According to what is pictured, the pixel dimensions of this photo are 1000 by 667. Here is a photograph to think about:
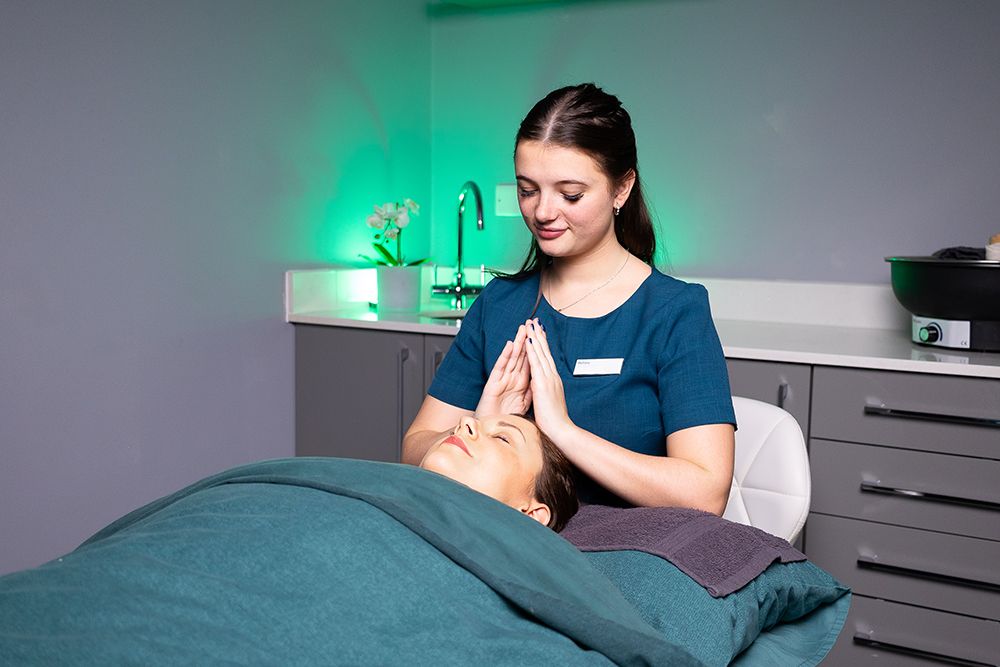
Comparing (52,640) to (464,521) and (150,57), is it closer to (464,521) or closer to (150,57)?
(464,521)

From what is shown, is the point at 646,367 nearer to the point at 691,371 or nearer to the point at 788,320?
the point at 691,371

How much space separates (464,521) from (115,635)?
1.25ft

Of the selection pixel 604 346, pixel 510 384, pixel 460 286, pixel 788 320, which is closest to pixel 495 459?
pixel 510 384

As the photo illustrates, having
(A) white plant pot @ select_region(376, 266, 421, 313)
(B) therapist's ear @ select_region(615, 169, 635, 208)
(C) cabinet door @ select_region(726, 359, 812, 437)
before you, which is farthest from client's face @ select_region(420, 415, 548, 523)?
(A) white plant pot @ select_region(376, 266, 421, 313)

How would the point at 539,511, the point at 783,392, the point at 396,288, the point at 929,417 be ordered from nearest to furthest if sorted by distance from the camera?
the point at 539,511 < the point at 929,417 < the point at 783,392 < the point at 396,288

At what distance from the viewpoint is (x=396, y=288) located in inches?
125

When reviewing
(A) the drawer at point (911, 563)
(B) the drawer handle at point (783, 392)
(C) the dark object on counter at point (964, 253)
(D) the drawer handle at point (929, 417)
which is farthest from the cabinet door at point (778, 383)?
(C) the dark object on counter at point (964, 253)

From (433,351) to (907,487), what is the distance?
4.14ft

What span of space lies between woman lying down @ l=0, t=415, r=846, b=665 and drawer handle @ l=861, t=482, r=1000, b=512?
1.23 m

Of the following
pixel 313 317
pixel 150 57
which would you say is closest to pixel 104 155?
pixel 150 57

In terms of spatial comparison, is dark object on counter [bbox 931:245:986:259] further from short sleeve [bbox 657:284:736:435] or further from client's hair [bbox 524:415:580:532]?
client's hair [bbox 524:415:580:532]

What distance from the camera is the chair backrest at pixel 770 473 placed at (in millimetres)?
1727

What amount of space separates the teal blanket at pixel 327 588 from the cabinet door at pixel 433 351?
5.33 ft

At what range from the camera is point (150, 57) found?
8.07 ft
